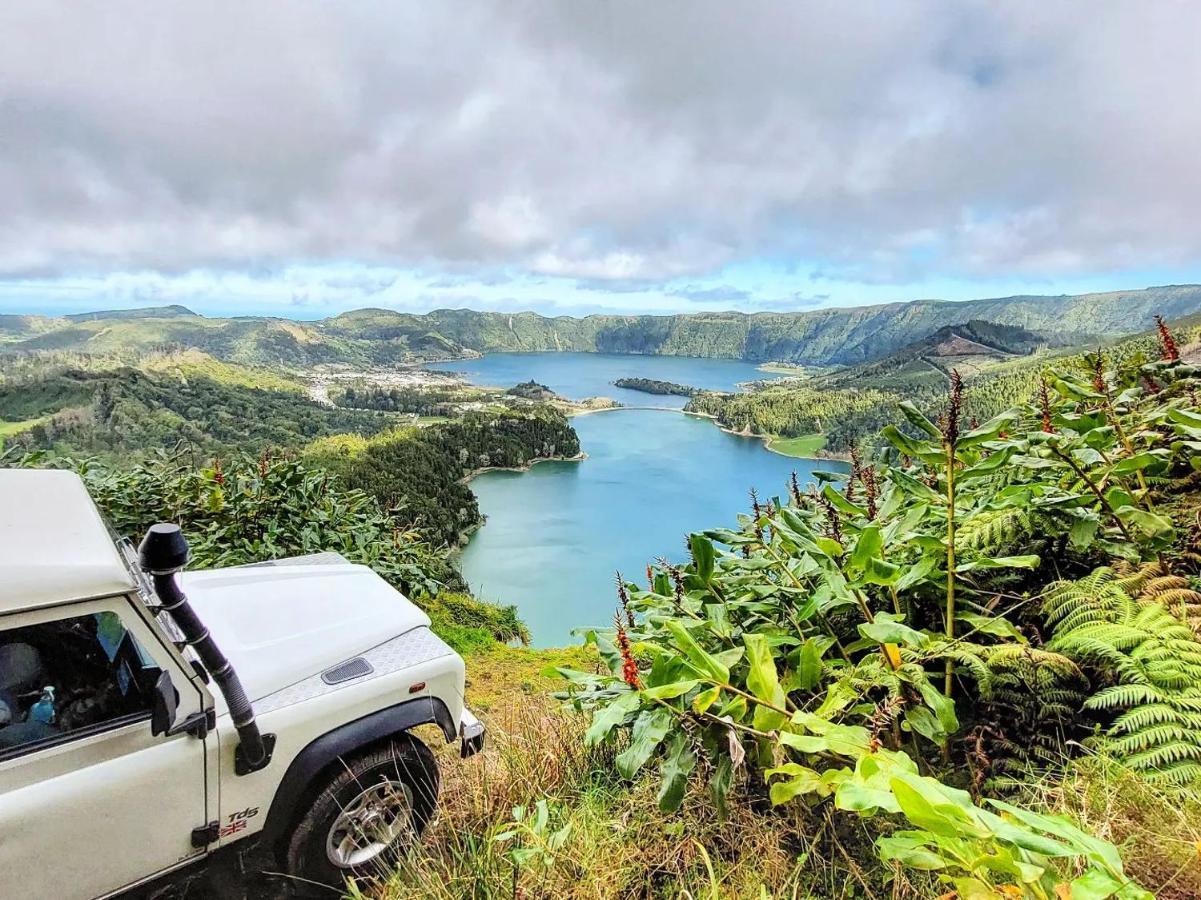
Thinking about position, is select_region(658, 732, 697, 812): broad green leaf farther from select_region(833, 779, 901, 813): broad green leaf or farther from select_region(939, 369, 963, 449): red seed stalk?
select_region(939, 369, 963, 449): red seed stalk

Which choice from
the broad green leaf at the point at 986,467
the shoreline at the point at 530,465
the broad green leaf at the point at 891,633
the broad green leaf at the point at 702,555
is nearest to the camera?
the broad green leaf at the point at 891,633

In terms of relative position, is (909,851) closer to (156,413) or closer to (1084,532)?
(1084,532)

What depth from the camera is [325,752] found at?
2.22 metres

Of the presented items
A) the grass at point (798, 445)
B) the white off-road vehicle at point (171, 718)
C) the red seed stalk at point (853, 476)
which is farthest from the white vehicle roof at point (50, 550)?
the grass at point (798, 445)

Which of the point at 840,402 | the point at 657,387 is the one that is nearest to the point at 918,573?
the point at 840,402

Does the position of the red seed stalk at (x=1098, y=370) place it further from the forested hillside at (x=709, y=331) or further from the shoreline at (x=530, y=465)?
the forested hillside at (x=709, y=331)

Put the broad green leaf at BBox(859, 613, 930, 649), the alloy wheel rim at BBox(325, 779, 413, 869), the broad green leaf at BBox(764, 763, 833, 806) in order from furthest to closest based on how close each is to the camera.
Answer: the alloy wheel rim at BBox(325, 779, 413, 869), the broad green leaf at BBox(859, 613, 930, 649), the broad green leaf at BBox(764, 763, 833, 806)

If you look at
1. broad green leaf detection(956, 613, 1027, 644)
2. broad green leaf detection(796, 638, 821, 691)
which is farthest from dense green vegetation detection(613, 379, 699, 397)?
broad green leaf detection(796, 638, 821, 691)

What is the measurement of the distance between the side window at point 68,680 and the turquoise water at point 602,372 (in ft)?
321

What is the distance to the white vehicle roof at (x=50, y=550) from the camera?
1.67 m

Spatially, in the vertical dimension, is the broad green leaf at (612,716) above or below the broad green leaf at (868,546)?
below

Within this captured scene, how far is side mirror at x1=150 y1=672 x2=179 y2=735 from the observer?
178 centimetres

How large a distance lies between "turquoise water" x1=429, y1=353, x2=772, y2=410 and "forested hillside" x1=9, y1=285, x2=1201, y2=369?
38.9 feet

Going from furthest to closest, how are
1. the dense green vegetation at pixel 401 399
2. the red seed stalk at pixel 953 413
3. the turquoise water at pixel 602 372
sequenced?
the turquoise water at pixel 602 372 → the dense green vegetation at pixel 401 399 → the red seed stalk at pixel 953 413
